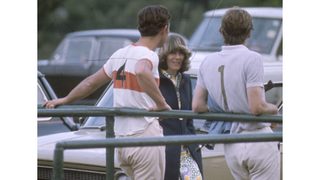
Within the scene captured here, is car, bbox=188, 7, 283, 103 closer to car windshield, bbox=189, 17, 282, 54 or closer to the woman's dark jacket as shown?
car windshield, bbox=189, 17, 282, 54

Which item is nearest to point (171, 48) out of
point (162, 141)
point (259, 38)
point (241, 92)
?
point (241, 92)

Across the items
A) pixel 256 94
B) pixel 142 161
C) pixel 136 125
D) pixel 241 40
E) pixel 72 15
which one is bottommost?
pixel 142 161

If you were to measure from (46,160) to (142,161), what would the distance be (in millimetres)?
1267

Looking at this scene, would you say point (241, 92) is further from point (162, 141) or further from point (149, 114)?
point (162, 141)

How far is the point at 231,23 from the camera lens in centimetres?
229

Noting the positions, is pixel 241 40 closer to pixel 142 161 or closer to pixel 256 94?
pixel 256 94

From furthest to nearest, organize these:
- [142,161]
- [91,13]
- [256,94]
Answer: [91,13], [142,161], [256,94]

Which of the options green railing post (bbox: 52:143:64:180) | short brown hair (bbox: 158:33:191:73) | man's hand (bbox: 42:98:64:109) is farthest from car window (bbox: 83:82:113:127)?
green railing post (bbox: 52:143:64:180)

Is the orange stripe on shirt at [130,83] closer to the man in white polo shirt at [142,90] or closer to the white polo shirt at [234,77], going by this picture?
the man in white polo shirt at [142,90]

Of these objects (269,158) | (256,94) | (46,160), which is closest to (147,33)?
(256,94)

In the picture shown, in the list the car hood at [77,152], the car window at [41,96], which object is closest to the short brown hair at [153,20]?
the car hood at [77,152]

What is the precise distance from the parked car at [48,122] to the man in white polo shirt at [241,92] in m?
2.17

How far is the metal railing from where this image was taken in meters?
1.73

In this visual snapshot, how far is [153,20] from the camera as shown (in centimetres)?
228
